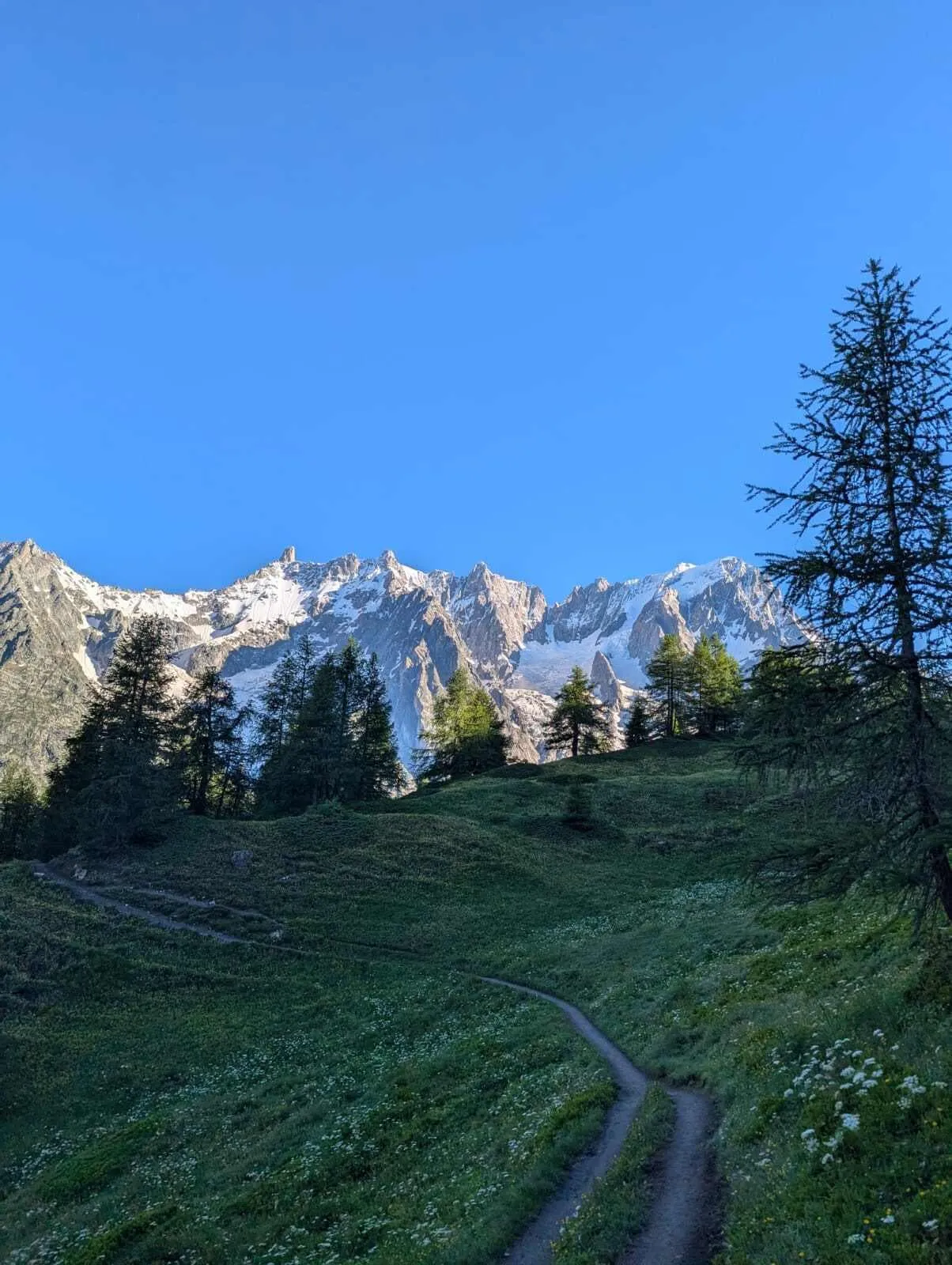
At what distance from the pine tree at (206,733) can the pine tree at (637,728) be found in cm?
5096

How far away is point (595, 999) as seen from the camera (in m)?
26.5

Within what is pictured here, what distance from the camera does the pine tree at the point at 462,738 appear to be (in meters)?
90.2

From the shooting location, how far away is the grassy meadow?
10555mm

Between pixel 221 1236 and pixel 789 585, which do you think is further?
pixel 221 1236

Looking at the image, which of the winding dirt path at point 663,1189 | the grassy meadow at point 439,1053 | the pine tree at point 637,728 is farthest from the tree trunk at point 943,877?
the pine tree at point 637,728

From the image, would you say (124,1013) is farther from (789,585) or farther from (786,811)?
(789,585)

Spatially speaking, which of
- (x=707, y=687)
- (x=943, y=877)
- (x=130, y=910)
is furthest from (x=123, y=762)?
(x=707, y=687)

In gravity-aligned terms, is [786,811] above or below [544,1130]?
above

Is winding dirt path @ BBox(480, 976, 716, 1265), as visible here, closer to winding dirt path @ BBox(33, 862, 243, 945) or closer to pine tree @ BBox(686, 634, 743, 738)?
winding dirt path @ BBox(33, 862, 243, 945)

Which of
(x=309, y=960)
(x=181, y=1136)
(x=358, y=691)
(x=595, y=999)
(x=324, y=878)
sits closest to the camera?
(x=181, y=1136)

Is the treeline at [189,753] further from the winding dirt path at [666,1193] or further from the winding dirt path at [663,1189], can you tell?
the winding dirt path at [666,1193]

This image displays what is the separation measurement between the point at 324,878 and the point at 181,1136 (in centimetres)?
2566

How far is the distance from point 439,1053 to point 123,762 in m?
41.0

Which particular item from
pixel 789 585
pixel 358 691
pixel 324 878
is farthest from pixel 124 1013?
pixel 358 691
